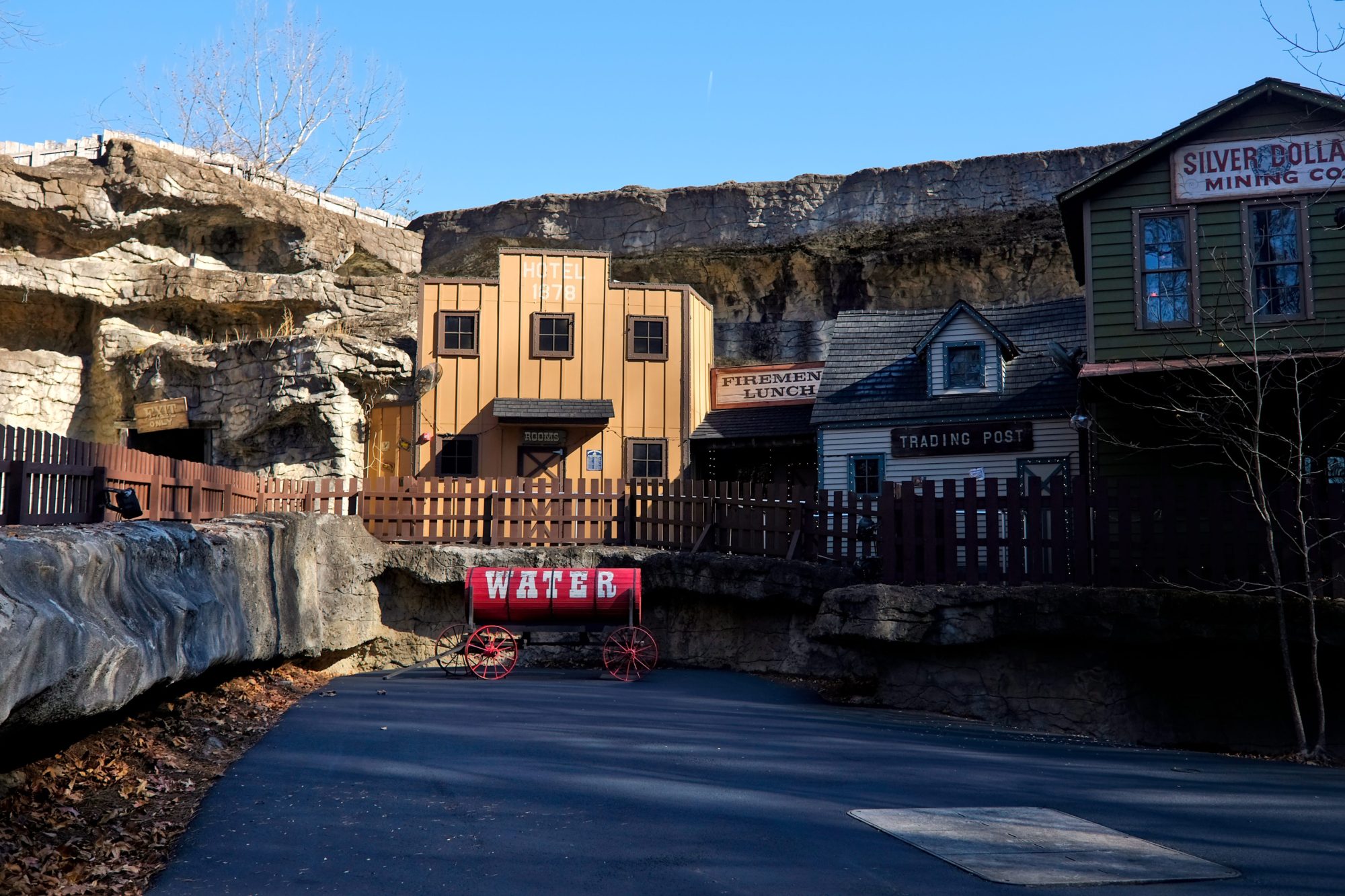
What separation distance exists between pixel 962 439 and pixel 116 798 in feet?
62.5

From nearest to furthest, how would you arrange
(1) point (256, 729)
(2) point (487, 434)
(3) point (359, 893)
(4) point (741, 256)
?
(3) point (359, 893) → (1) point (256, 729) → (2) point (487, 434) → (4) point (741, 256)

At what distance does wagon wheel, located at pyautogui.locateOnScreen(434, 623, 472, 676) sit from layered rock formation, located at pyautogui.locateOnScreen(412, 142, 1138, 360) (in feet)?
62.4

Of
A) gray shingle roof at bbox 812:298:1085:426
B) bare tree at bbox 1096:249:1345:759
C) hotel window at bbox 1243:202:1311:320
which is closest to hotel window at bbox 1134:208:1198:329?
bare tree at bbox 1096:249:1345:759

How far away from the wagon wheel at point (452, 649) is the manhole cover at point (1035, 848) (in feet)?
30.8

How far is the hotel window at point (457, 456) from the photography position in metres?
25.6

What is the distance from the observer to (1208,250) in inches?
647

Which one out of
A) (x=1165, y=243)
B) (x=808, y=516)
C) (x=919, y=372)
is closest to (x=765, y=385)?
(x=919, y=372)

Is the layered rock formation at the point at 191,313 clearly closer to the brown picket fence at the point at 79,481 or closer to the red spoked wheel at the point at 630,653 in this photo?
the red spoked wheel at the point at 630,653

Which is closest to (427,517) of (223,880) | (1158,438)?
(1158,438)

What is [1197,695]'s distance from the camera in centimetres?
1205

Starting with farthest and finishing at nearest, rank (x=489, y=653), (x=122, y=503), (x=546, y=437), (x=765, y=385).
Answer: (x=765, y=385) < (x=546, y=437) < (x=489, y=653) < (x=122, y=503)

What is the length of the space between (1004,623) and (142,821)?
8.77 m

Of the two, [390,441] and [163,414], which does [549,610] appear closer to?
[390,441]

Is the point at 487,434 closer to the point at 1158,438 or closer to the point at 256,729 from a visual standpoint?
the point at 1158,438
